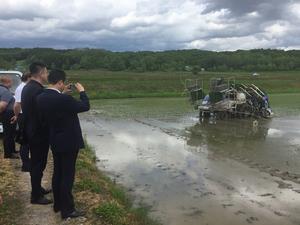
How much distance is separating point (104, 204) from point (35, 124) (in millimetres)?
1468

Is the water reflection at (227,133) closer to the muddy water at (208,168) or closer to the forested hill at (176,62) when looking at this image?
the muddy water at (208,168)

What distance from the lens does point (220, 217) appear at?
7.10m

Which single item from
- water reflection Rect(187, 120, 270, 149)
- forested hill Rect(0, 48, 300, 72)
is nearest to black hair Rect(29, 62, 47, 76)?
water reflection Rect(187, 120, 270, 149)

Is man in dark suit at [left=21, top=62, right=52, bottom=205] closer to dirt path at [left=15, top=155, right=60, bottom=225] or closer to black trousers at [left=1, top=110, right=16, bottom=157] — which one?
dirt path at [left=15, top=155, right=60, bottom=225]

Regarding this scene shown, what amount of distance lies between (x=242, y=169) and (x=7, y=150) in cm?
521

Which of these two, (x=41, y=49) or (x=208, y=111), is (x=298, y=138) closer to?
(x=208, y=111)

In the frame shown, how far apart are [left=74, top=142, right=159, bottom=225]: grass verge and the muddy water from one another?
44cm

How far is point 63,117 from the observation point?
5.55 meters

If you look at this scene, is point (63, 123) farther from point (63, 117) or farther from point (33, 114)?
point (33, 114)

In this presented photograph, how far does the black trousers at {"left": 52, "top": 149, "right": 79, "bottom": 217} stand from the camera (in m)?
5.65

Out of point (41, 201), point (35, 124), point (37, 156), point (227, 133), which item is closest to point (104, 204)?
point (41, 201)

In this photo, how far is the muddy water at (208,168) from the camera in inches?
293

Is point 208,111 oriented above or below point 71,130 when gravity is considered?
below

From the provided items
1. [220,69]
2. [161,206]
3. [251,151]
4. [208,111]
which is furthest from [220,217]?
[220,69]
